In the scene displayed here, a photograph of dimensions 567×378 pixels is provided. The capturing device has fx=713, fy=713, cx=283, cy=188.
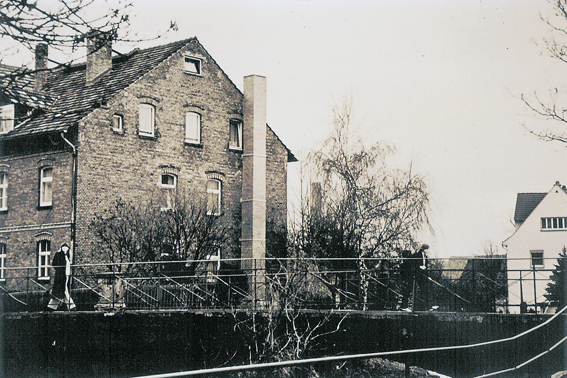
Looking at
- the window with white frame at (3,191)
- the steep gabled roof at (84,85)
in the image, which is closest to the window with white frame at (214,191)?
the steep gabled roof at (84,85)

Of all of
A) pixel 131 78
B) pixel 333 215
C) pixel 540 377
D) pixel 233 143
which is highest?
pixel 131 78

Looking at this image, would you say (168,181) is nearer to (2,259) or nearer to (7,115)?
(7,115)

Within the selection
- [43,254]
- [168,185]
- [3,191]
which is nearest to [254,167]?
[168,185]

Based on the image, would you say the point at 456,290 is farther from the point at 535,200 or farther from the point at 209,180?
the point at 535,200

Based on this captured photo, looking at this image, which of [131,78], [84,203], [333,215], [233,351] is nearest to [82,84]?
[131,78]

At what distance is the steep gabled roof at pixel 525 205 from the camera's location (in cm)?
5088

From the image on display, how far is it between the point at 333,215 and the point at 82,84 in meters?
11.6

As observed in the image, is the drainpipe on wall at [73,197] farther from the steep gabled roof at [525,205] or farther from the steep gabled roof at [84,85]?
the steep gabled roof at [525,205]

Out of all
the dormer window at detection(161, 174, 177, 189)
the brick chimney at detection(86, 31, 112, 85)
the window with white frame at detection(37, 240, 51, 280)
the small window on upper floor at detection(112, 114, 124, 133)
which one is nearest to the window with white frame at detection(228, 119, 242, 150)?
the dormer window at detection(161, 174, 177, 189)

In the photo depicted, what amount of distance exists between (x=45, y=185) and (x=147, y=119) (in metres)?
4.66

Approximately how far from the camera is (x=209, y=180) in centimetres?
3011

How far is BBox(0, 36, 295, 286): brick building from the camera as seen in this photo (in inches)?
1021

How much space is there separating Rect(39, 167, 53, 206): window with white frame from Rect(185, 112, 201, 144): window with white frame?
18.4 feet

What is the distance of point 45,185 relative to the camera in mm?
27125
